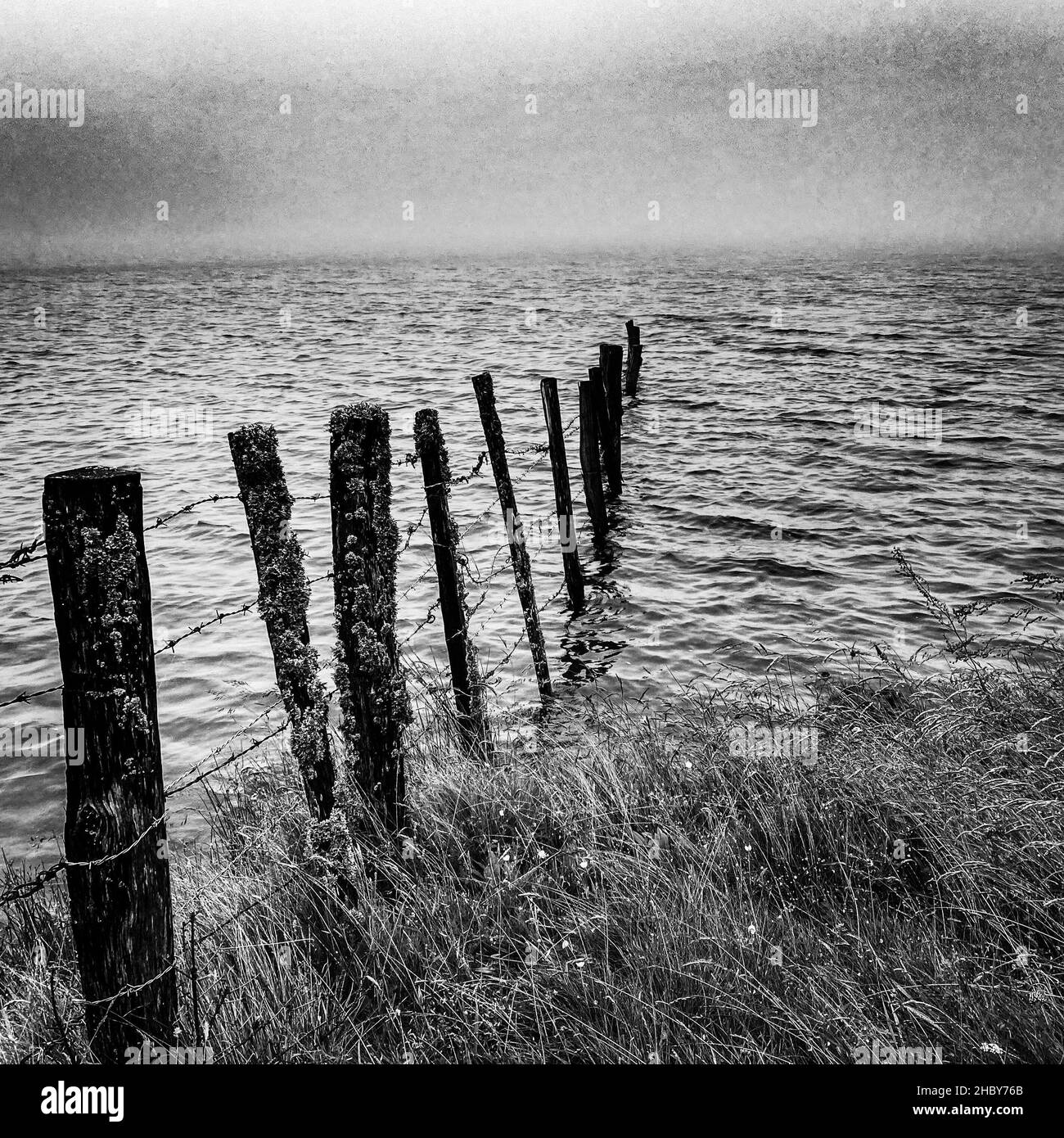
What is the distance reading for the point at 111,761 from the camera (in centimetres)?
254

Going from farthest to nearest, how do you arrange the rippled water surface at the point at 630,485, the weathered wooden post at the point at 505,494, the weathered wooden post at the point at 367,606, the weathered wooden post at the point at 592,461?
the weathered wooden post at the point at 592,461
the rippled water surface at the point at 630,485
the weathered wooden post at the point at 505,494
the weathered wooden post at the point at 367,606

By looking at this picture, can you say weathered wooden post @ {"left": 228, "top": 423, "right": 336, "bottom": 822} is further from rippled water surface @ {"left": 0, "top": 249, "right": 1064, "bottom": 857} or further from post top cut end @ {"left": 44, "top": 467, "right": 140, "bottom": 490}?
rippled water surface @ {"left": 0, "top": 249, "right": 1064, "bottom": 857}

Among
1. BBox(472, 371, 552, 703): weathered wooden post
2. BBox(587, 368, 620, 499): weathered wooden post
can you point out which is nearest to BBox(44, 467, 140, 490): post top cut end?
BBox(472, 371, 552, 703): weathered wooden post

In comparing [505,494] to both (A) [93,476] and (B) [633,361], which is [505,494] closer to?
(A) [93,476]

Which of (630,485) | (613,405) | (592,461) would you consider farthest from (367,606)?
(630,485)

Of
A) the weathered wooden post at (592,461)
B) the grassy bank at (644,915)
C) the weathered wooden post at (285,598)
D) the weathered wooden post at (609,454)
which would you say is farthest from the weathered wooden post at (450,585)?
the weathered wooden post at (609,454)

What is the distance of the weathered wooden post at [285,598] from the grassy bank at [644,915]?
507 mm

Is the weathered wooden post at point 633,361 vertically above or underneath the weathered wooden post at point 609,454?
above

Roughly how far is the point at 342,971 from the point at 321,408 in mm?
20305

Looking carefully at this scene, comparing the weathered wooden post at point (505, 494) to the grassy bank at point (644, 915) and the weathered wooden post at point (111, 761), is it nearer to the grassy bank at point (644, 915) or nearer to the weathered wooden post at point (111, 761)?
the grassy bank at point (644, 915)

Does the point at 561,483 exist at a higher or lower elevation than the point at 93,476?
lower

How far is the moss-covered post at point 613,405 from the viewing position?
14.3 meters

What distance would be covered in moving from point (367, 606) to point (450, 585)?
5.73 feet

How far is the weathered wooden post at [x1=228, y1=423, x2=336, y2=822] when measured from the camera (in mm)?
3400
